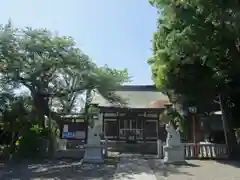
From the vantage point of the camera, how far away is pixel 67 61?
16.3m

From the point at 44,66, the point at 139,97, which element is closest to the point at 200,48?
the point at 44,66

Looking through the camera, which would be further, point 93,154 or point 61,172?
point 93,154

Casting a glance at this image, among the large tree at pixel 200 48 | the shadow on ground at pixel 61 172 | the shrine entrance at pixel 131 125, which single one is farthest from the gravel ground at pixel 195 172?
the shrine entrance at pixel 131 125

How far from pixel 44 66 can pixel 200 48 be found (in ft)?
28.7

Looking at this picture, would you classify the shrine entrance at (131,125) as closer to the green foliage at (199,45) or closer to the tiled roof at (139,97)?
the tiled roof at (139,97)

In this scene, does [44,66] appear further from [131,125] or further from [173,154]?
[131,125]

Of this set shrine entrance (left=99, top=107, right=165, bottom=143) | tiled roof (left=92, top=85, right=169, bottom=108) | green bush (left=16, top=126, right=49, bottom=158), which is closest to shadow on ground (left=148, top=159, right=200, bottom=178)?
green bush (left=16, top=126, right=49, bottom=158)

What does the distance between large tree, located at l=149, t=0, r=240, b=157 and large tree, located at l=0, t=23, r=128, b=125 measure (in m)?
4.07

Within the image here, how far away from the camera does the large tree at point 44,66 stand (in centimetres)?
1477

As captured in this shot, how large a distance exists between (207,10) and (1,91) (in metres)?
10.7

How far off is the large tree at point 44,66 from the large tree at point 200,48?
4069 mm

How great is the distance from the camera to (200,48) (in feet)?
35.4

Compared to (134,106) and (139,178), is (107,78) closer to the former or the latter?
(134,106)

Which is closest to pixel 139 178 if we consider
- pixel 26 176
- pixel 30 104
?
pixel 26 176
